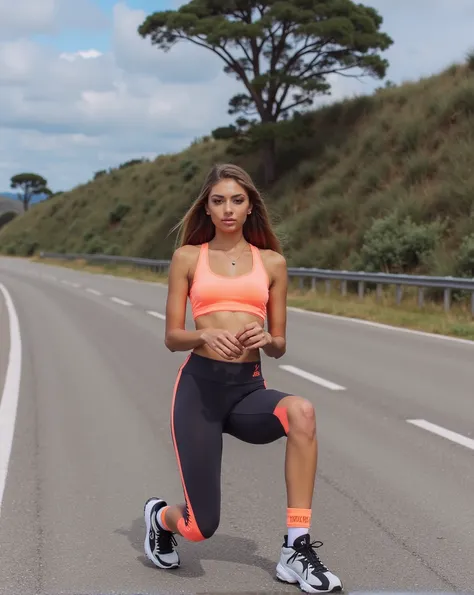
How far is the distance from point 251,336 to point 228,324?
0.26m

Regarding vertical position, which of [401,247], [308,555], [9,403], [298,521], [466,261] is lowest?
[9,403]

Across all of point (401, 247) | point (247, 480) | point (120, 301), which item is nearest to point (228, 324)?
point (247, 480)

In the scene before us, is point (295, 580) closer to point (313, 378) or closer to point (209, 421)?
point (209, 421)

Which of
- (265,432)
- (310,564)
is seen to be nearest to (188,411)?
(265,432)

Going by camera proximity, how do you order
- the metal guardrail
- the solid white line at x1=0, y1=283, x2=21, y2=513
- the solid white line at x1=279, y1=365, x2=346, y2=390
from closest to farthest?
1. the solid white line at x1=0, y1=283, x2=21, y2=513
2. the solid white line at x1=279, y1=365, x2=346, y2=390
3. the metal guardrail

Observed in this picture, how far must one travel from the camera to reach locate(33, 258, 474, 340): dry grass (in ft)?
54.8

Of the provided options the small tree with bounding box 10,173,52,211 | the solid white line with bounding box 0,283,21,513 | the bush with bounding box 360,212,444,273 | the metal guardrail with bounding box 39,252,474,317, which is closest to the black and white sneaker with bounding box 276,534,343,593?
the solid white line with bounding box 0,283,21,513

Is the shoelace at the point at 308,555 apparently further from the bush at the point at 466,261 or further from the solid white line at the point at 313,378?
the bush at the point at 466,261

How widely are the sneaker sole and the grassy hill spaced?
13953 mm

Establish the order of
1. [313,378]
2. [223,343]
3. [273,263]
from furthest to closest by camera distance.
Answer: [313,378] → [273,263] → [223,343]

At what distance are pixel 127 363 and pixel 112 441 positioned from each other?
16.0ft

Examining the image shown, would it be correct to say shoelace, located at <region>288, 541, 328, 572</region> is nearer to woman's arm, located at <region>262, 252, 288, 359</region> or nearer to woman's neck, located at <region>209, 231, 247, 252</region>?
woman's arm, located at <region>262, 252, 288, 359</region>

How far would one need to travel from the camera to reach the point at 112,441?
24.9 feet

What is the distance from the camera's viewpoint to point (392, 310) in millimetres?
19828
